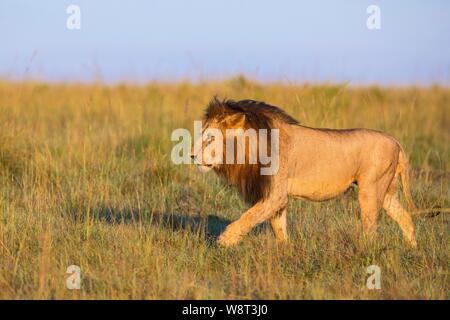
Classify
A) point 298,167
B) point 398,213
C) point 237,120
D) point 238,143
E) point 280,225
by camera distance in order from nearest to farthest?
1. point 237,120
2. point 238,143
3. point 298,167
4. point 280,225
5. point 398,213

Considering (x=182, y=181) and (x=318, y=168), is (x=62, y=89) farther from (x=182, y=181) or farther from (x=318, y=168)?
(x=318, y=168)

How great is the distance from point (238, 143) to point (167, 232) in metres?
1.11

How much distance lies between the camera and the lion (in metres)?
5.73

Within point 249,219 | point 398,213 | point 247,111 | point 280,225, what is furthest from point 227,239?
point 398,213

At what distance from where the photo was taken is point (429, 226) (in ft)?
22.4

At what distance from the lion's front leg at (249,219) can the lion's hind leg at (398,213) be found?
1212 millimetres

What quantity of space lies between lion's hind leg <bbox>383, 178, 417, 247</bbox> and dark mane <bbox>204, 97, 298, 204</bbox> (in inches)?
50.4

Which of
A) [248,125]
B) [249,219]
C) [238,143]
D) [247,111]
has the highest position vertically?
[247,111]

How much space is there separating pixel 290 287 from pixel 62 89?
15.2 m

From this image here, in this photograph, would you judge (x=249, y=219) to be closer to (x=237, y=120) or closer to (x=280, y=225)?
(x=280, y=225)

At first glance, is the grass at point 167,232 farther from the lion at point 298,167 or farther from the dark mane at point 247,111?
the dark mane at point 247,111

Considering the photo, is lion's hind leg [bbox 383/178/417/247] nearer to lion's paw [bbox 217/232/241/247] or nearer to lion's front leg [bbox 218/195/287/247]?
lion's front leg [bbox 218/195/287/247]

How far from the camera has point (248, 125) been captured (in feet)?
18.9
